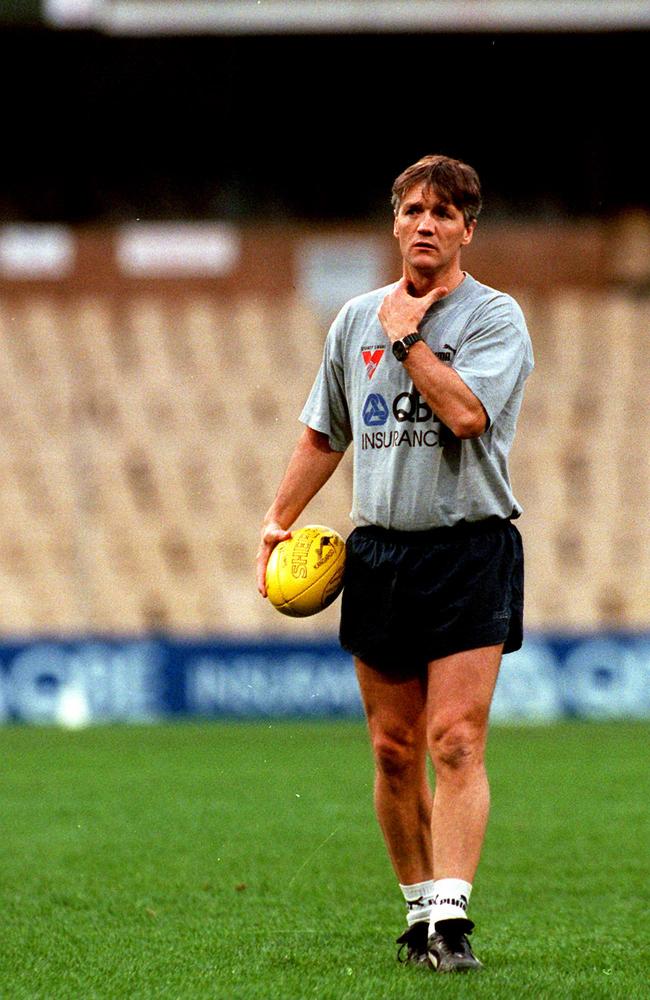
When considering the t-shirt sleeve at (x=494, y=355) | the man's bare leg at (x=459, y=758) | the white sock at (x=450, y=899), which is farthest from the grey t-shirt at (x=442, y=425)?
the white sock at (x=450, y=899)

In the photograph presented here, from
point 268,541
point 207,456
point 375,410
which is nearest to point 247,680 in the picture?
point 207,456

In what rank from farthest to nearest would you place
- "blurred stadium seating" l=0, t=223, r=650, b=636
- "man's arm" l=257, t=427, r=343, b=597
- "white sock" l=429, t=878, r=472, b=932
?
"blurred stadium seating" l=0, t=223, r=650, b=636, "man's arm" l=257, t=427, r=343, b=597, "white sock" l=429, t=878, r=472, b=932

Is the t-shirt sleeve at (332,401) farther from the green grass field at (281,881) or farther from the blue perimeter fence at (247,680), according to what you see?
the blue perimeter fence at (247,680)

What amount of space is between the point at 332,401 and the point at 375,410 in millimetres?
271

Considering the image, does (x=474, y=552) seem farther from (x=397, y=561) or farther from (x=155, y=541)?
(x=155, y=541)

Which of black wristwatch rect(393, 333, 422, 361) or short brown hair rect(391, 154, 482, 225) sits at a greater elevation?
short brown hair rect(391, 154, 482, 225)

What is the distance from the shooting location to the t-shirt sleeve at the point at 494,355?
167 inches

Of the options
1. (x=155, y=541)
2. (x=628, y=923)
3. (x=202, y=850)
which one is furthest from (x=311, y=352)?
(x=628, y=923)

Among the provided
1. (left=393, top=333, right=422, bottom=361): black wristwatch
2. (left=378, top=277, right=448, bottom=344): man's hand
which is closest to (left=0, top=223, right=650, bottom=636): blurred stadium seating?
(left=378, top=277, right=448, bottom=344): man's hand

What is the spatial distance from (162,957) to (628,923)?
1475mm

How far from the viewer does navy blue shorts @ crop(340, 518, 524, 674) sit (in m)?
4.30

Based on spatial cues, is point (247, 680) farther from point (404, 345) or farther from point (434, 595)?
point (404, 345)

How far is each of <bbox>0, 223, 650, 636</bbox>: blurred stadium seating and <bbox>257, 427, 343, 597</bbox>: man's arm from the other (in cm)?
1191

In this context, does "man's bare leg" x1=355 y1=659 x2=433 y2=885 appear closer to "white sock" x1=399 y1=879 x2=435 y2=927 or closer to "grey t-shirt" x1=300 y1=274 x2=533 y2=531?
"white sock" x1=399 y1=879 x2=435 y2=927
